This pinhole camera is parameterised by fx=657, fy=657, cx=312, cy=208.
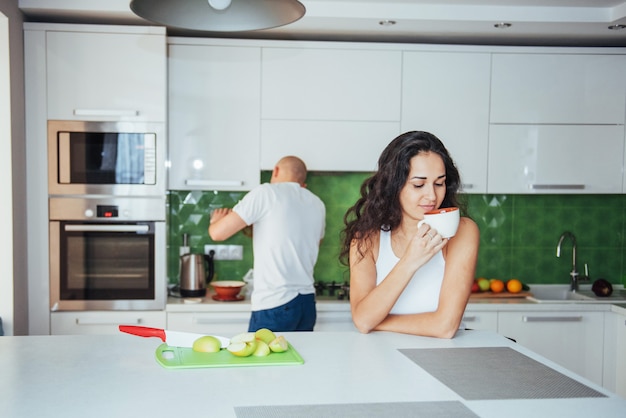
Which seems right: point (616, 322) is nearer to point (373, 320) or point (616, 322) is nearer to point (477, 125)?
point (477, 125)

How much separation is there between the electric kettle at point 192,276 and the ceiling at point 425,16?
1262mm

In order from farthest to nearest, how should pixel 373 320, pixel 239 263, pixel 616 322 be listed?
pixel 239 263, pixel 616 322, pixel 373 320

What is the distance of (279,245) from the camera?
3.16m

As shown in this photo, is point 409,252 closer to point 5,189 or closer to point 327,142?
point 327,142

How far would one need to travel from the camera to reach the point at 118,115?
3.45m

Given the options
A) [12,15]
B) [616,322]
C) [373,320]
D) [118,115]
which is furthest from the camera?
[616,322]

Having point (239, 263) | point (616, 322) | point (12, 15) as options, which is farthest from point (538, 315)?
point (12, 15)

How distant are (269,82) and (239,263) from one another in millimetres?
1151

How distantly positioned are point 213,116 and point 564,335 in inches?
91.0

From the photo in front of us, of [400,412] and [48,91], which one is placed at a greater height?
[48,91]

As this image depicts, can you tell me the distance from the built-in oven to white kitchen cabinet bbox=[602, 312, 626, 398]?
2479 millimetres

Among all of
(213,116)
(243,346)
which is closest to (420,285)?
(243,346)

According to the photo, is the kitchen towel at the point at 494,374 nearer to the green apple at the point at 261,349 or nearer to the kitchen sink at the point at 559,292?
the green apple at the point at 261,349

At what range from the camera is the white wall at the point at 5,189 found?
3162 mm
